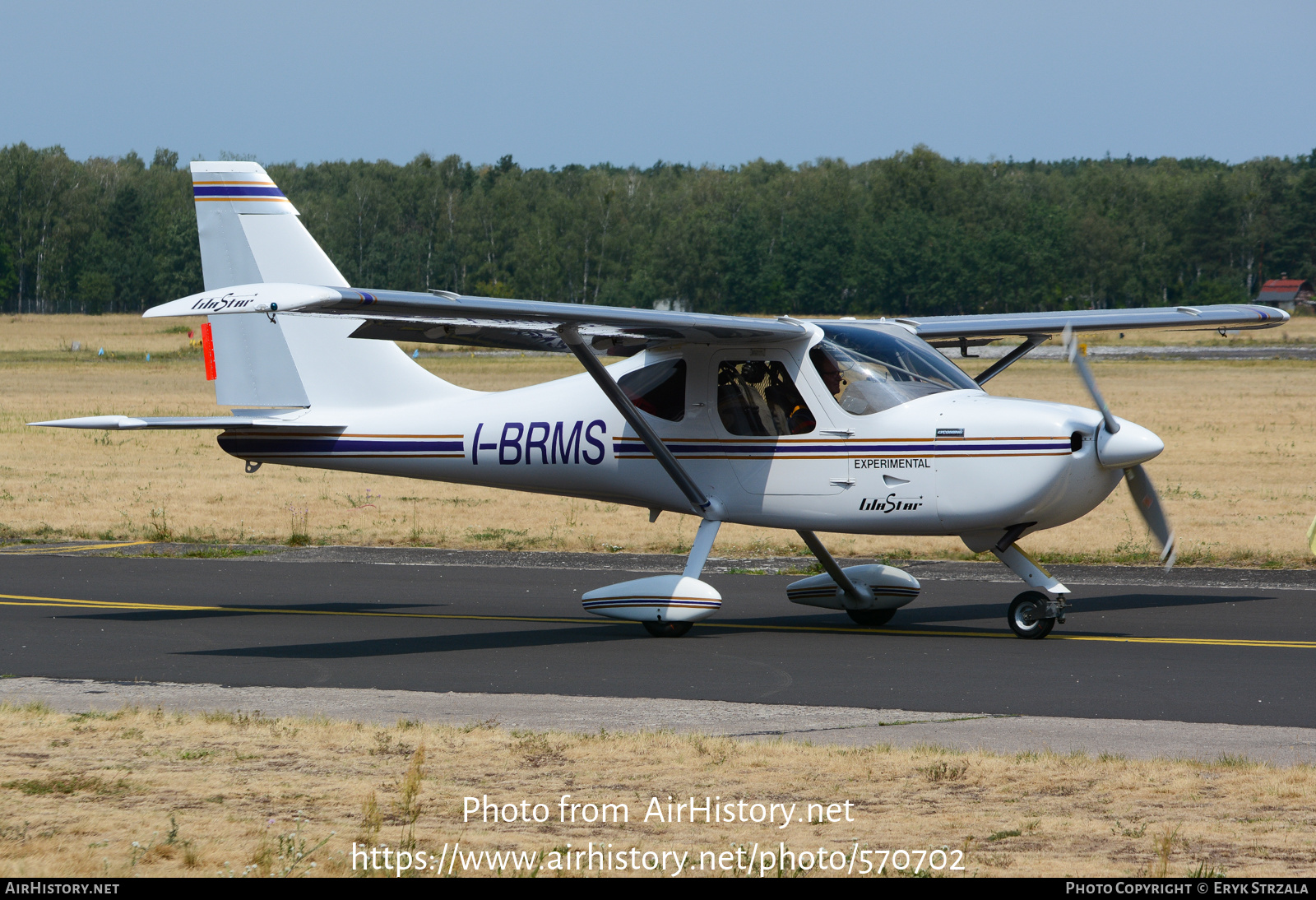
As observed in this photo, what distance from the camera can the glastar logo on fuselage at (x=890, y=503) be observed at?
12562 millimetres

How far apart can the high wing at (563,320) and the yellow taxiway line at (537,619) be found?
8.39ft

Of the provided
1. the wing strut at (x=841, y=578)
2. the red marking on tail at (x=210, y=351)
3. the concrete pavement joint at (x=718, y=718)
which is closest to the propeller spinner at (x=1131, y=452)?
the wing strut at (x=841, y=578)

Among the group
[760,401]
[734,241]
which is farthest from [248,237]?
[734,241]

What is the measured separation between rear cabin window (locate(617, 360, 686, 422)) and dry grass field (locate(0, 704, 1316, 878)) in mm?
5067

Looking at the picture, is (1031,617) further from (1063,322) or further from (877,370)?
(1063,322)

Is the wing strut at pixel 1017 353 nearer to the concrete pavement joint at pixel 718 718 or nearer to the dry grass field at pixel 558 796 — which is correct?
the concrete pavement joint at pixel 718 718

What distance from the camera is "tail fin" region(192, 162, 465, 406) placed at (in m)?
14.9

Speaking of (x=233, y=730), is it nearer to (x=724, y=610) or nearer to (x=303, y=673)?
(x=303, y=673)

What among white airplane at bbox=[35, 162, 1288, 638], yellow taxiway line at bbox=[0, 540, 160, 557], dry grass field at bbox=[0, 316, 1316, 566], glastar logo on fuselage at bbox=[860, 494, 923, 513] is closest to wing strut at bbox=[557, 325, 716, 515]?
white airplane at bbox=[35, 162, 1288, 638]

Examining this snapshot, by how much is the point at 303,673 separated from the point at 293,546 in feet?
28.0

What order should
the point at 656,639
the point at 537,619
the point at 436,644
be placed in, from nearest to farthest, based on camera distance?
the point at 436,644 < the point at 656,639 < the point at 537,619

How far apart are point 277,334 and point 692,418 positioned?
14.6 ft

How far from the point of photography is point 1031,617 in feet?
41.6

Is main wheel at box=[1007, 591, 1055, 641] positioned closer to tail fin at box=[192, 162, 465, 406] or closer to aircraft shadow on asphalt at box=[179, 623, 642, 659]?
aircraft shadow on asphalt at box=[179, 623, 642, 659]
